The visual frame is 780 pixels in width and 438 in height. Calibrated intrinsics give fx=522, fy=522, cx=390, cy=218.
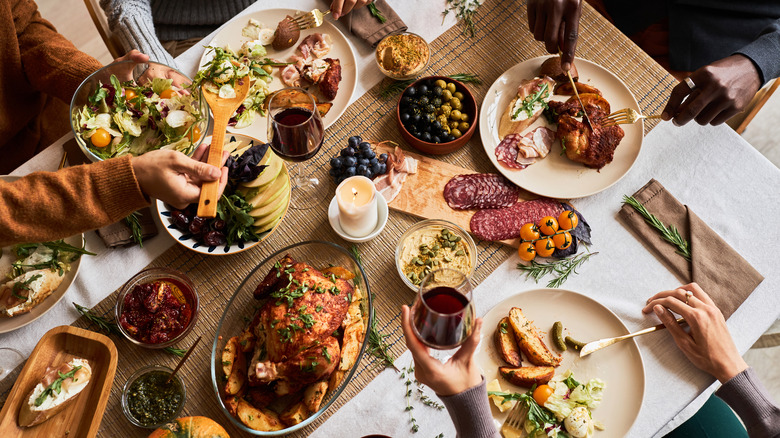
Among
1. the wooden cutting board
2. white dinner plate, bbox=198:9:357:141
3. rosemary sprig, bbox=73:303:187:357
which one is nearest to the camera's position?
rosemary sprig, bbox=73:303:187:357

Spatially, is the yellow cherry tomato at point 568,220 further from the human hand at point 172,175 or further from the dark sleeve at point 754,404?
the human hand at point 172,175

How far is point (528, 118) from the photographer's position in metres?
2.21

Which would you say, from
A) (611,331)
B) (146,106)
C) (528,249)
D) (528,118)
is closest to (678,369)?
(611,331)

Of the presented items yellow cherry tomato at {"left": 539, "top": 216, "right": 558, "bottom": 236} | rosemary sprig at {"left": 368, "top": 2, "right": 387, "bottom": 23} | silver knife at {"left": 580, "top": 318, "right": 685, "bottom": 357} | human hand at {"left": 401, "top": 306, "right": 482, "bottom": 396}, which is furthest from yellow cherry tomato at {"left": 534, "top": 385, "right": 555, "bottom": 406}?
rosemary sprig at {"left": 368, "top": 2, "right": 387, "bottom": 23}

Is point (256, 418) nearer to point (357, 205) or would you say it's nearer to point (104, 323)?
point (104, 323)

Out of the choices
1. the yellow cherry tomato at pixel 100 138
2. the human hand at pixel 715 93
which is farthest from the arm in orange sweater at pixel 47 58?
the human hand at pixel 715 93

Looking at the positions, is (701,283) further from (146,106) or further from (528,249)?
(146,106)

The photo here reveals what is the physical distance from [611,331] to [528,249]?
1.37ft

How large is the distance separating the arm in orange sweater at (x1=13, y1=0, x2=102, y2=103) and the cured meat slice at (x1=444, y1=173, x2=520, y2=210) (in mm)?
1524

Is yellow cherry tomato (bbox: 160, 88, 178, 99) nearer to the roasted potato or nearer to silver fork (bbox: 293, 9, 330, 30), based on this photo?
silver fork (bbox: 293, 9, 330, 30)

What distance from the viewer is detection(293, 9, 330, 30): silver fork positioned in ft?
7.47

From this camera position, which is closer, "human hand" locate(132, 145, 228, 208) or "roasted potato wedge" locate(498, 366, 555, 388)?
"human hand" locate(132, 145, 228, 208)

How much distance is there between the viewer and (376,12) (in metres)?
2.33

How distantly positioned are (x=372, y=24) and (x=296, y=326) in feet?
4.58
